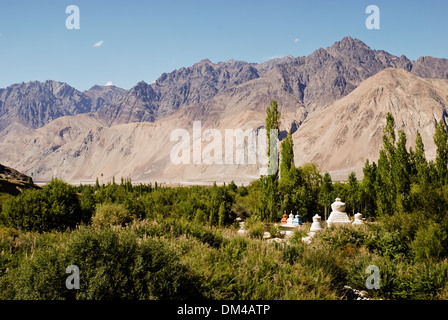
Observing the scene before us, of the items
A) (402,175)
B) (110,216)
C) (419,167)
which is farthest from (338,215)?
(110,216)

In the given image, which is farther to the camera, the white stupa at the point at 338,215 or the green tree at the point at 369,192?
the green tree at the point at 369,192

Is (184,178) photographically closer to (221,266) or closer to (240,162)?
(240,162)

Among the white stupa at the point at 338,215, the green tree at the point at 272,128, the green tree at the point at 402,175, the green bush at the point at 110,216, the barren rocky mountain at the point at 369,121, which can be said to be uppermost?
the barren rocky mountain at the point at 369,121

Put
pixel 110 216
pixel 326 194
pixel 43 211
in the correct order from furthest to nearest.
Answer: pixel 326 194 → pixel 110 216 → pixel 43 211

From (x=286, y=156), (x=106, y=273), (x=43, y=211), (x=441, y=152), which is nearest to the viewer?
(x=106, y=273)

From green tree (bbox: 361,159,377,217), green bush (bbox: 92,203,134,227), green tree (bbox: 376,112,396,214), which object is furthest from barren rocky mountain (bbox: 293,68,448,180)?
green bush (bbox: 92,203,134,227)

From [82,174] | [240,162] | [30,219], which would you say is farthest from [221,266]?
[82,174]

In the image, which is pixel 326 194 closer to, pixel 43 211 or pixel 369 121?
pixel 43 211

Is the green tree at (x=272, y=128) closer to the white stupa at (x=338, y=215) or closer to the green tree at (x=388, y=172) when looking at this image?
the white stupa at (x=338, y=215)

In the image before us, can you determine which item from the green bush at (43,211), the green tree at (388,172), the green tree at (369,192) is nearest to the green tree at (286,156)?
the green tree at (388,172)

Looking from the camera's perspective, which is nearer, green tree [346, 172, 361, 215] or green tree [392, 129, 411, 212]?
green tree [392, 129, 411, 212]

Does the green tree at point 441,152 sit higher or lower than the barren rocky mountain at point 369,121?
lower

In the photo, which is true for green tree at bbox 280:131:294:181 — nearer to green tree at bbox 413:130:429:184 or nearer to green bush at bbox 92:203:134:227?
green tree at bbox 413:130:429:184

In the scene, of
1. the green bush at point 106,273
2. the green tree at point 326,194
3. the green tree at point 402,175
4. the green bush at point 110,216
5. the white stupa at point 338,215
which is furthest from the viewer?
the green tree at point 326,194
